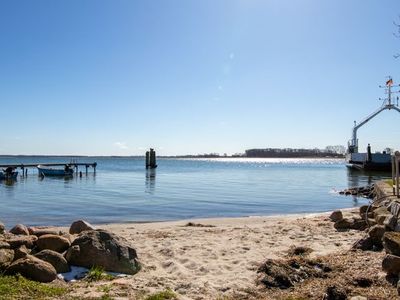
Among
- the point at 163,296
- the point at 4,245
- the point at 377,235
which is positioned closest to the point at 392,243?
the point at 377,235

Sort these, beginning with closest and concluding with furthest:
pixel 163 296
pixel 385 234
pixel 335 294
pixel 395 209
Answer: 1. pixel 335 294
2. pixel 163 296
3. pixel 385 234
4. pixel 395 209

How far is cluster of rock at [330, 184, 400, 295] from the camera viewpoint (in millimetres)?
6312

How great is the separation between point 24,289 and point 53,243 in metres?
2.22

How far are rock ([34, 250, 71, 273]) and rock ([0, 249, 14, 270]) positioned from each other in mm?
419

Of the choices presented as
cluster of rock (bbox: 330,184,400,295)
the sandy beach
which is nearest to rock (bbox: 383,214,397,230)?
cluster of rock (bbox: 330,184,400,295)

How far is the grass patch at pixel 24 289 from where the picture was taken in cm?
561

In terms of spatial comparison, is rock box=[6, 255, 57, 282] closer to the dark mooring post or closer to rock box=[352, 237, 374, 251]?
rock box=[352, 237, 374, 251]

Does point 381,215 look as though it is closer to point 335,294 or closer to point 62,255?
point 335,294

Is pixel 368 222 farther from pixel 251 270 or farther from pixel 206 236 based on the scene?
pixel 251 270

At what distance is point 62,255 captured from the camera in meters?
7.55

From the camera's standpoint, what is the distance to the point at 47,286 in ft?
20.1

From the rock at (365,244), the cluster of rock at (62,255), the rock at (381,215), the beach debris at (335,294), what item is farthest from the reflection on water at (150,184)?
the beach debris at (335,294)

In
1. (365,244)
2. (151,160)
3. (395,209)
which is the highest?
(151,160)

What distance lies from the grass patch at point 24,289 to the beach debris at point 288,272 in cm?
311
